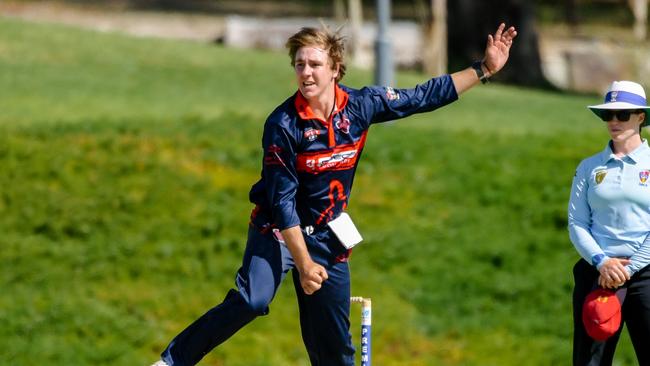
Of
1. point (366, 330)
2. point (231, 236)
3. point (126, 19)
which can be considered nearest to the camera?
point (366, 330)

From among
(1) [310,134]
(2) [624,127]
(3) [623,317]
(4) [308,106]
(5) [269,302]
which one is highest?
(4) [308,106]

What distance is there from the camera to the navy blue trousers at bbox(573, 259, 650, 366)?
23.2 feet

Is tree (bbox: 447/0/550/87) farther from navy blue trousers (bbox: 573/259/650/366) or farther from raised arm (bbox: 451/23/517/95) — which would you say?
raised arm (bbox: 451/23/517/95)

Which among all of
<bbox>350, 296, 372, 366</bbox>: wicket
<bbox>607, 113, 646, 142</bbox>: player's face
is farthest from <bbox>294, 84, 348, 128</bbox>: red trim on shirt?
<bbox>607, 113, 646, 142</bbox>: player's face

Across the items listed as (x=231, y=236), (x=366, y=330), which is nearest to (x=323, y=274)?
(x=366, y=330)

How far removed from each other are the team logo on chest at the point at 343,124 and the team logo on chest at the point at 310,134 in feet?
0.44

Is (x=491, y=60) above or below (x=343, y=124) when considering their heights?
above

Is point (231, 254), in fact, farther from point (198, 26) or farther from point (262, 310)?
point (198, 26)

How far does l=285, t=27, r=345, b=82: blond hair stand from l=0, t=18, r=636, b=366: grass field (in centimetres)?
629

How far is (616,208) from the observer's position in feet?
22.9

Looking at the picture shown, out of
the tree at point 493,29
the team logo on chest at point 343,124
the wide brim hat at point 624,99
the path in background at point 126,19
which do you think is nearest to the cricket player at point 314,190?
the team logo on chest at point 343,124

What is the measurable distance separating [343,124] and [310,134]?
210 mm

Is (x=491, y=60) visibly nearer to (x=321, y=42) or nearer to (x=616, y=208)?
(x=321, y=42)

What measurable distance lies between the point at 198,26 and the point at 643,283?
23.2m
